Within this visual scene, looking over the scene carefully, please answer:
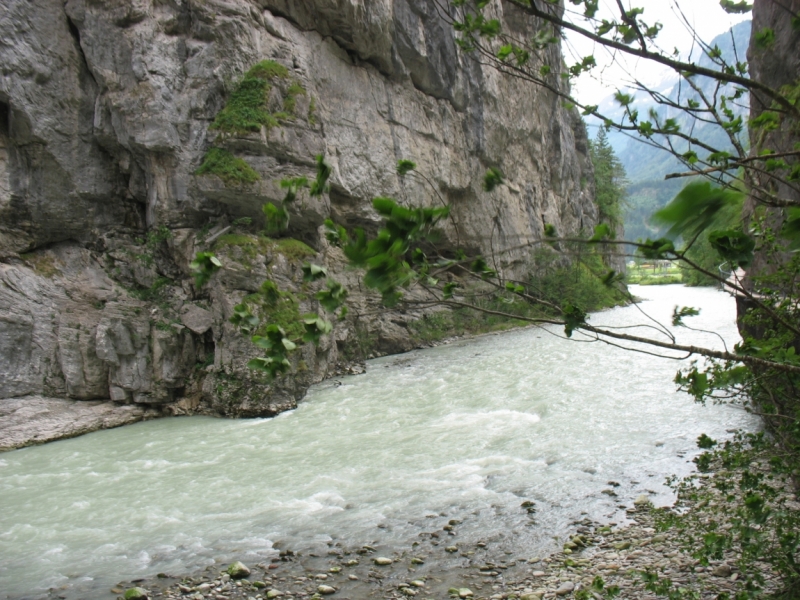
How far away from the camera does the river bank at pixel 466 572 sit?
3773 millimetres

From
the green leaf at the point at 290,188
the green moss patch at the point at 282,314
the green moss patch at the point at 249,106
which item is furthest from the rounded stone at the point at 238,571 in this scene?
the green moss patch at the point at 249,106

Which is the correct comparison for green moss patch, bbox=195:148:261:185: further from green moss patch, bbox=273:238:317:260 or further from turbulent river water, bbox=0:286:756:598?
turbulent river water, bbox=0:286:756:598

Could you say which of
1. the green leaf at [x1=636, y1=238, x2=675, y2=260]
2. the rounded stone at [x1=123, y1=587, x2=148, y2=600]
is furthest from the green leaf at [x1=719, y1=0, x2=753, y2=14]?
the rounded stone at [x1=123, y1=587, x2=148, y2=600]

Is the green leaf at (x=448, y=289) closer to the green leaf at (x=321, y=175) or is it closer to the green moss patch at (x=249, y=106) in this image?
the green leaf at (x=321, y=175)

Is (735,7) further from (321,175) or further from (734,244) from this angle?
(321,175)

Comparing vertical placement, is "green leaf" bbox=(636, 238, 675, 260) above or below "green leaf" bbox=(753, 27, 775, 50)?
below

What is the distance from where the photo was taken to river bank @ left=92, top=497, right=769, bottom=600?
3773 mm

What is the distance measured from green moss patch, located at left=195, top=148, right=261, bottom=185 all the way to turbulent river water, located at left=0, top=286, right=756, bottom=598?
5.17m

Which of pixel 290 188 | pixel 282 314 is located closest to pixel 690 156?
pixel 290 188

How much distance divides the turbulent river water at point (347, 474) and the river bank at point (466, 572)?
0.24 meters

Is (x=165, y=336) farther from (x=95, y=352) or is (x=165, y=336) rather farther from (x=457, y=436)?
(x=457, y=436)

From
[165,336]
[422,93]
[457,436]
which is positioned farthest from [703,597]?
[422,93]

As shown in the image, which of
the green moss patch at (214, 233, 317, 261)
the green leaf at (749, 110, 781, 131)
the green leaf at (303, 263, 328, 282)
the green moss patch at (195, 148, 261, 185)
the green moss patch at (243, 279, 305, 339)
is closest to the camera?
the green leaf at (303, 263, 328, 282)

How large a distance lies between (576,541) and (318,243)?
11289 millimetres
